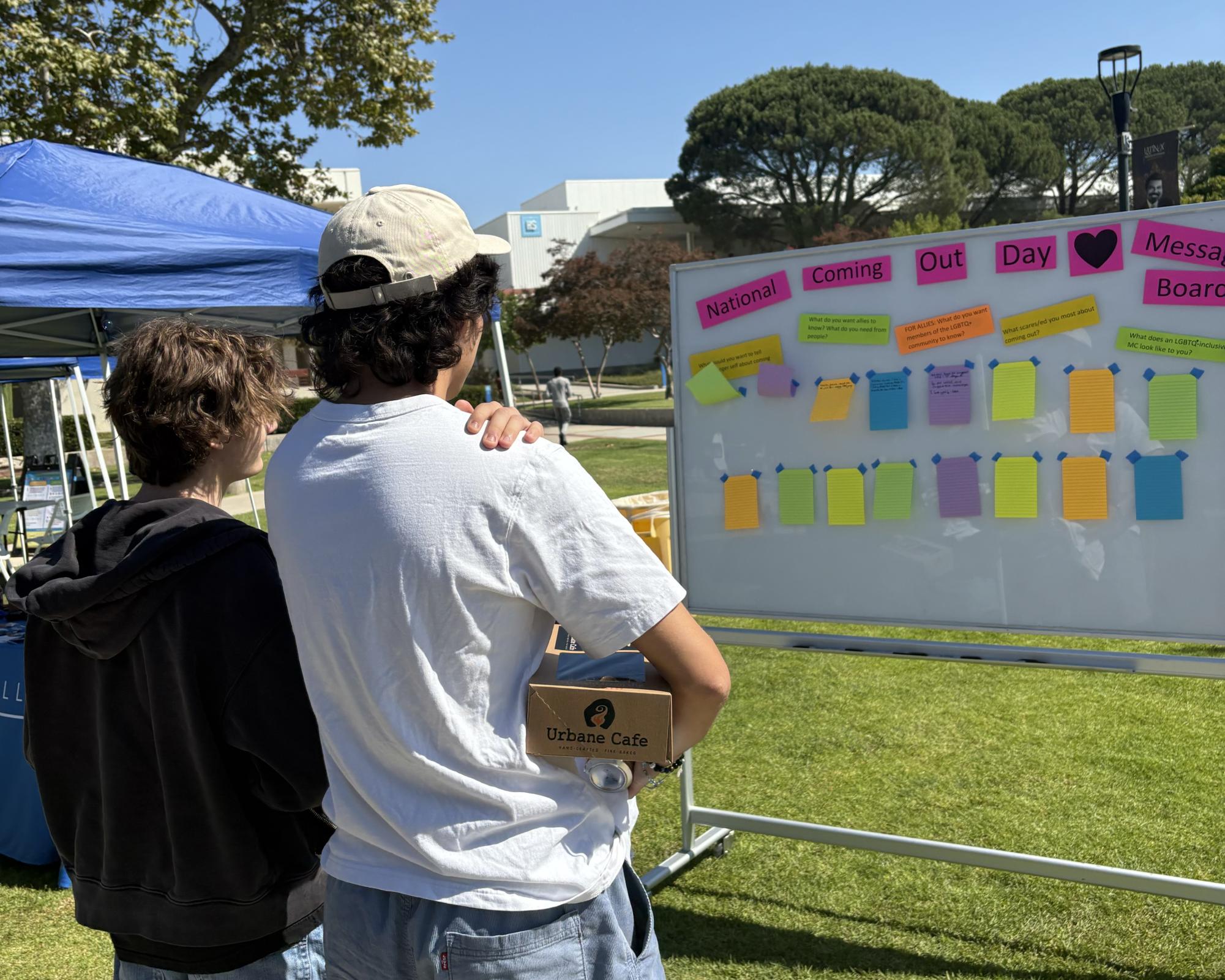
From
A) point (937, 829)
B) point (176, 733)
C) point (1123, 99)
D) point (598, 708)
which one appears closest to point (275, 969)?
point (176, 733)

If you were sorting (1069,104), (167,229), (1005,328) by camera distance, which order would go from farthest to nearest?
(1069,104)
(167,229)
(1005,328)

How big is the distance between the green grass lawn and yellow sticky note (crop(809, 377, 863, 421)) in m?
1.53

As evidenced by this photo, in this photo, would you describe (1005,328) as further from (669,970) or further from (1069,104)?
(1069,104)

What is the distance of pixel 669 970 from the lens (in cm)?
276

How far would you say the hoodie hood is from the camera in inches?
52.8

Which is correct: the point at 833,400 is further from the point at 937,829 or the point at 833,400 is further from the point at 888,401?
the point at 937,829

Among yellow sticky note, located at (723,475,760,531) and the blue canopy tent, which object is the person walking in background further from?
yellow sticky note, located at (723,475,760,531)

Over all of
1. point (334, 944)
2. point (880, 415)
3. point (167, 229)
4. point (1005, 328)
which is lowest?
point (334, 944)

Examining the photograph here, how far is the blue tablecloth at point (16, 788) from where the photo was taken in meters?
3.55

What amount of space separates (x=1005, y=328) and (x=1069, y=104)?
192 feet

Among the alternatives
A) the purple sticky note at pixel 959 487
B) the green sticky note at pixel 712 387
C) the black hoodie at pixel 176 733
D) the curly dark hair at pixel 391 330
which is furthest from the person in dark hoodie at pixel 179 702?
the purple sticky note at pixel 959 487

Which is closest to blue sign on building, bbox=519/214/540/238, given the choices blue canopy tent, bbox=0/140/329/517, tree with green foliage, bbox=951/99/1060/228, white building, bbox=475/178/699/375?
white building, bbox=475/178/699/375

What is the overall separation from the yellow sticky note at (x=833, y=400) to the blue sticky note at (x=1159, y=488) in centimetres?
69

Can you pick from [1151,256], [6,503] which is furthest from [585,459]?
[1151,256]
